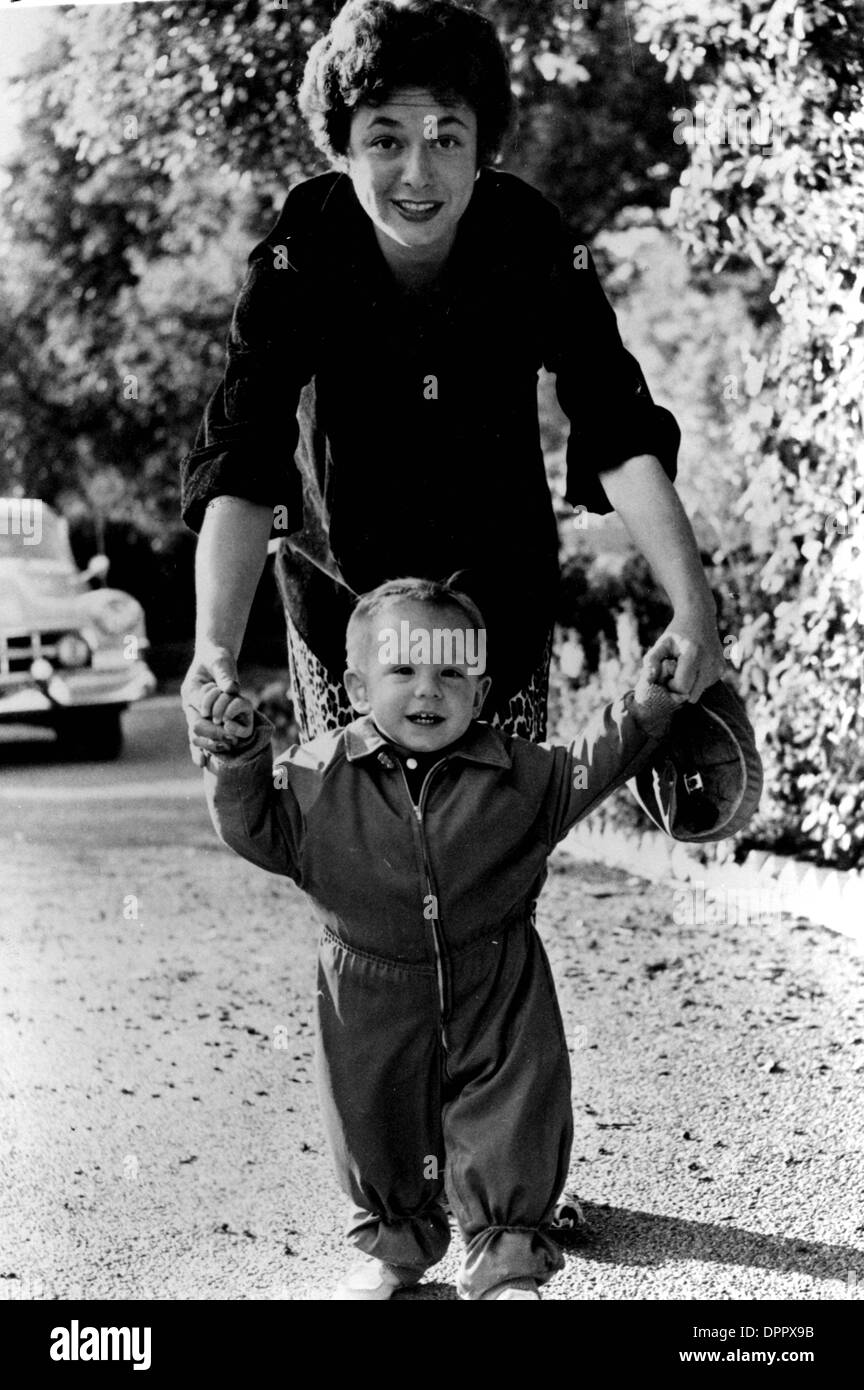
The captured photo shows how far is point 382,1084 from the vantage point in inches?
106

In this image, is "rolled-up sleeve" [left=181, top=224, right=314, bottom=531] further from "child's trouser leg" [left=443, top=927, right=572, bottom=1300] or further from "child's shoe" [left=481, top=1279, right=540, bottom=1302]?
"child's shoe" [left=481, top=1279, right=540, bottom=1302]

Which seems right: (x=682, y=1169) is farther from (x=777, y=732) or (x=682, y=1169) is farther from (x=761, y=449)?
(x=761, y=449)

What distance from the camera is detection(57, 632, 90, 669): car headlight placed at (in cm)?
331

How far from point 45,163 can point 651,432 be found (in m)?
1.30

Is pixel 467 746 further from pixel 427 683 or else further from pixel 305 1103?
pixel 305 1103

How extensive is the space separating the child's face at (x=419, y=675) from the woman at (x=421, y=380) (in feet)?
0.67

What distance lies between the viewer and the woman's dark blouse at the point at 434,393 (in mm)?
2805

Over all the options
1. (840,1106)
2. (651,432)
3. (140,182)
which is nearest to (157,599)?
(140,182)

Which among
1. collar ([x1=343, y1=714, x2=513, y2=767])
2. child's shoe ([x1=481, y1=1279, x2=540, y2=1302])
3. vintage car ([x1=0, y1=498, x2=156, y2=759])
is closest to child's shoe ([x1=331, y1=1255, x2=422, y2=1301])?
child's shoe ([x1=481, y1=1279, x2=540, y2=1302])

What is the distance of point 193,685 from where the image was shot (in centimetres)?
257

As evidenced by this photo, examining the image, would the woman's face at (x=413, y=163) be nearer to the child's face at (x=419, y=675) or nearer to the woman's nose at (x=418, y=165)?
the woman's nose at (x=418, y=165)
